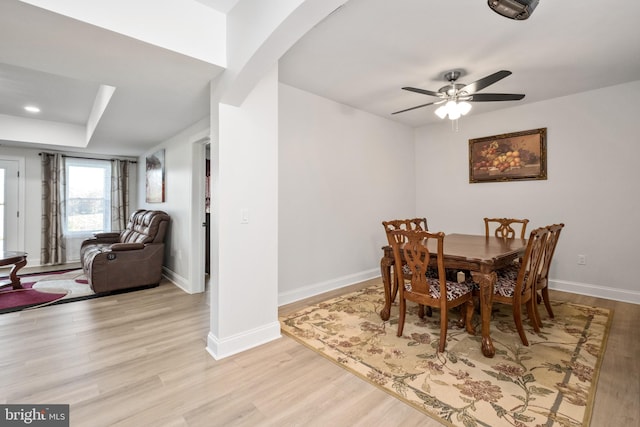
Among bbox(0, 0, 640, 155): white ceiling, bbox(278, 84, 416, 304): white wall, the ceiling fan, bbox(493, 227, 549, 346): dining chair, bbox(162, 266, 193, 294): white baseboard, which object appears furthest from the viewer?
bbox(162, 266, 193, 294): white baseboard

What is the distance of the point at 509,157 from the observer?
13.9 ft

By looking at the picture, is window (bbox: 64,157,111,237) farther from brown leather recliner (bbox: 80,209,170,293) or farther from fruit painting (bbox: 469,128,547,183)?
fruit painting (bbox: 469,128,547,183)

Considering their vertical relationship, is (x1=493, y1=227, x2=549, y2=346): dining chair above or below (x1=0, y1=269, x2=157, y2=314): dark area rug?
above

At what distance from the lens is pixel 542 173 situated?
3.98 metres

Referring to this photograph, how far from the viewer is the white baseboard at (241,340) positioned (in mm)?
Result: 2254

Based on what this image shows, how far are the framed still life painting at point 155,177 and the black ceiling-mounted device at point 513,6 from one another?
483 centimetres

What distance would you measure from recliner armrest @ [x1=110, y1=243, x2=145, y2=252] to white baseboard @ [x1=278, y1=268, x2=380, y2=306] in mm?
2215

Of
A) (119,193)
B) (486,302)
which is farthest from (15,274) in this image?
(486,302)

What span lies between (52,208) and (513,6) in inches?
297

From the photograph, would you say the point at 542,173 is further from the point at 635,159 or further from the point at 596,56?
the point at 596,56

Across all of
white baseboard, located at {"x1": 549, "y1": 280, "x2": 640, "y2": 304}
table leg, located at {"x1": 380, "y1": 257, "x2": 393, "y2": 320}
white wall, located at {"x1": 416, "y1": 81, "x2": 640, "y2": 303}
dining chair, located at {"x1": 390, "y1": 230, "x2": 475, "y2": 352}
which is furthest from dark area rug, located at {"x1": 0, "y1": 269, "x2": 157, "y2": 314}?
white baseboard, located at {"x1": 549, "y1": 280, "x2": 640, "y2": 304}

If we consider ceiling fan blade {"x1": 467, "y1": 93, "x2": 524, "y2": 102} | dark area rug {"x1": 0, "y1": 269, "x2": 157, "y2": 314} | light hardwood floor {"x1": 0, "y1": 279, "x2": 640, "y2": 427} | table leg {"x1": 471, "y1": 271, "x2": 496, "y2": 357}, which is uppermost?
ceiling fan blade {"x1": 467, "y1": 93, "x2": 524, "y2": 102}

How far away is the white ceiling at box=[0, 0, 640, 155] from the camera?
1973mm

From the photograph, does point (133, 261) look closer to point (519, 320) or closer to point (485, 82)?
point (519, 320)
